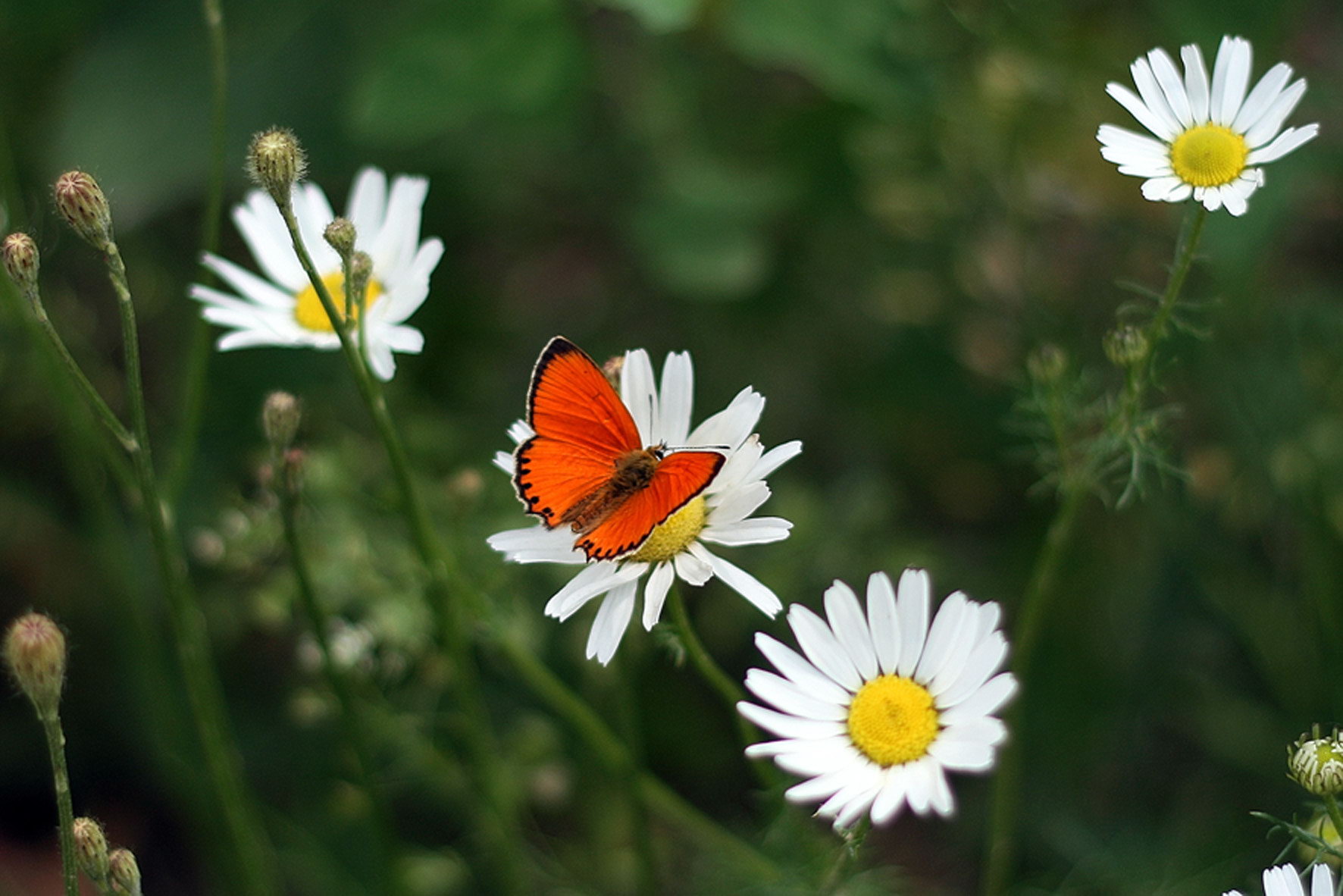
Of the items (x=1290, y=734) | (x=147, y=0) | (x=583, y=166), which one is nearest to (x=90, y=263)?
(x=147, y=0)

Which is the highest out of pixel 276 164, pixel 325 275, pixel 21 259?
pixel 325 275

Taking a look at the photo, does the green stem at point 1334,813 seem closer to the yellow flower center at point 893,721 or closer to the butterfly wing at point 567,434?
the yellow flower center at point 893,721

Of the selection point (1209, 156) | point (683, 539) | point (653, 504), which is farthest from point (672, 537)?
point (1209, 156)

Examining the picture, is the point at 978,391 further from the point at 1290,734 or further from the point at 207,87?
the point at 207,87

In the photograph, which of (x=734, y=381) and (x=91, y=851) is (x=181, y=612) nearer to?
(x=91, y=851)

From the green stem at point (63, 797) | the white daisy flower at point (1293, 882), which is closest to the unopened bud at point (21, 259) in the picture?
the green stem at point (63, 797)

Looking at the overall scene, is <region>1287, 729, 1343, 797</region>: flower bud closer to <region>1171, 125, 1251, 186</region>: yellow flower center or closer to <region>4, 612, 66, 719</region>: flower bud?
<region>1171, 125, 1251, 186</region>: yellow flower center
